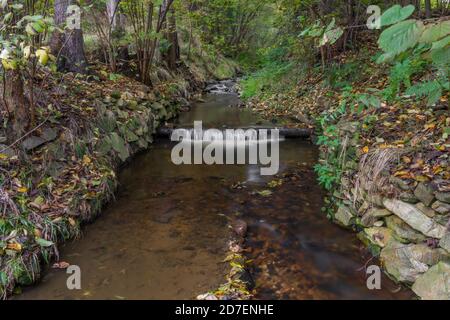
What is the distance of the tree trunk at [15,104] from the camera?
4348 mm

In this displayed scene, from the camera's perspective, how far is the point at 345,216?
4.52 metres

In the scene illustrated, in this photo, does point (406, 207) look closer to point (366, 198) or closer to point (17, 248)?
point (366, 198)

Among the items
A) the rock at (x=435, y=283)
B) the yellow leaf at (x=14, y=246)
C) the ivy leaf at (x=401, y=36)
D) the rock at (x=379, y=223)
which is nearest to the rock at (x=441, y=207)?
the rock at (x=435, y=283)

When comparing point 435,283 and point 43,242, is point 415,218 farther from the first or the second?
point 43,242

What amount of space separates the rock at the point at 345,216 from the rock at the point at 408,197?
92 centimetres

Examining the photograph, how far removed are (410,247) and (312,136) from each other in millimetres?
4602

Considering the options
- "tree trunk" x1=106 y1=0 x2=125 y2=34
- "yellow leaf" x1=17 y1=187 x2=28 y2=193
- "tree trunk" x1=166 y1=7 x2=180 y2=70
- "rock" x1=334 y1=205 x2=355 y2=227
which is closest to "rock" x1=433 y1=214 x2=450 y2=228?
"rock" x1=334 y1=205 x2=355 y2=227

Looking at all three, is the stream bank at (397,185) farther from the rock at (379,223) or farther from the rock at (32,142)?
the rock at (32,142)

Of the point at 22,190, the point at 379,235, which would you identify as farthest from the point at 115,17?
the point at 379,235

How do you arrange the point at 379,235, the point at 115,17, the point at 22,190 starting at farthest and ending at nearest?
the point at 115,17 → the point at 22,190 → the point at 379,235

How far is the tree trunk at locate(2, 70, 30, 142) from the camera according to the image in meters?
4.35

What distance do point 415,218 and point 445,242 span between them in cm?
38

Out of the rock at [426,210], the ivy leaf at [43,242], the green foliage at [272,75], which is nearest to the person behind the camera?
the rock at [426,210]

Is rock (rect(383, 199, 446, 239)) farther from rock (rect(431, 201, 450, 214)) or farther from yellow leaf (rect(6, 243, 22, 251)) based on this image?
yellow leaf (rect(6, 243, 22, 251))
